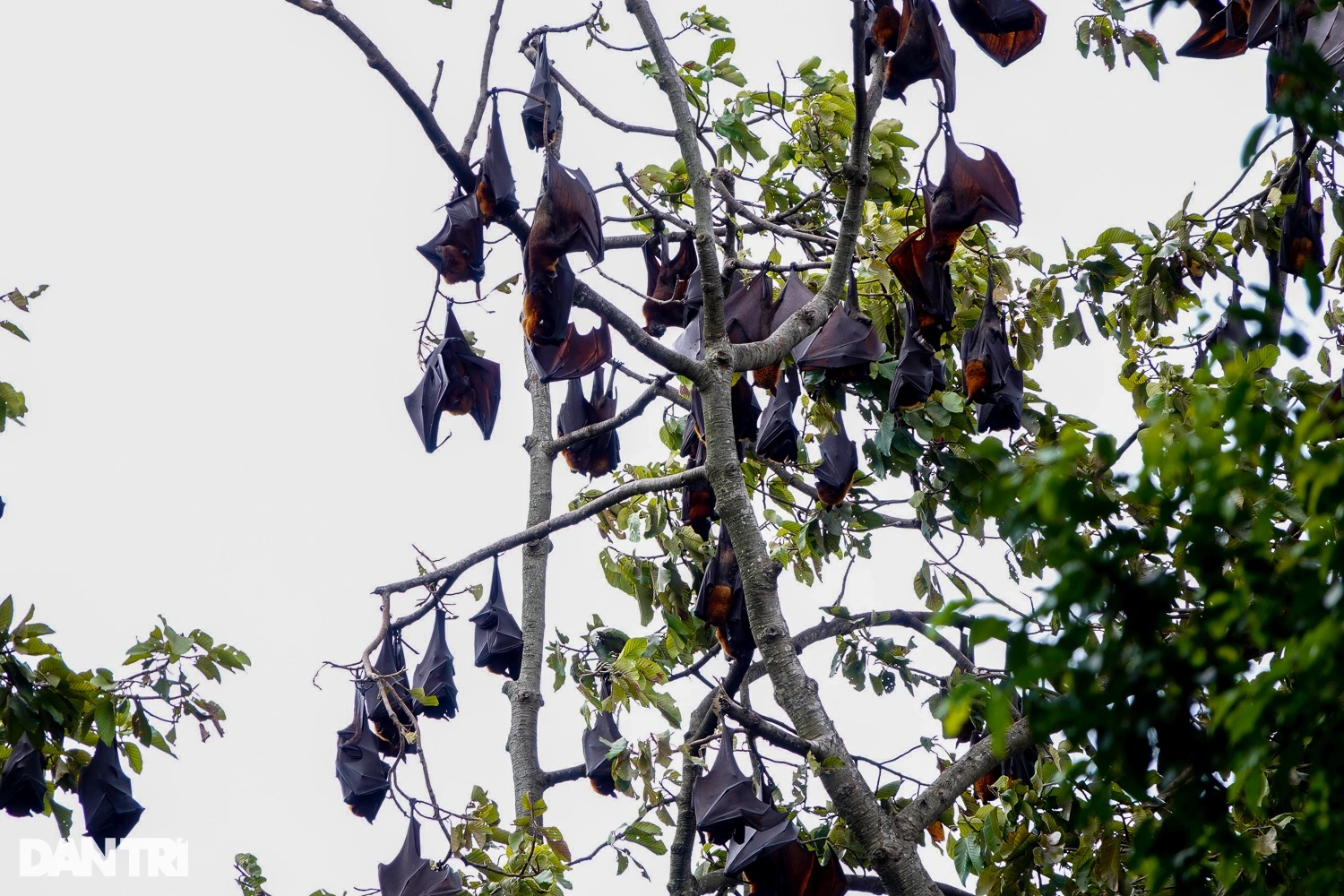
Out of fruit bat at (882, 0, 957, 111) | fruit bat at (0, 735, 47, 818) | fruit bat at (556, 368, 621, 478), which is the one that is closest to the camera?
fruit bat at (0, 735, 47, 818)

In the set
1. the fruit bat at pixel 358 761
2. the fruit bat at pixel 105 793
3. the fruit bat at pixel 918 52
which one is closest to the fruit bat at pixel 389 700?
the fruit bat at pixel 358 761

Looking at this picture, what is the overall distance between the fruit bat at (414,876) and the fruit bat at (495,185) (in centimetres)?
237

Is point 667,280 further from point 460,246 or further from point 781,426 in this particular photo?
point 460,246

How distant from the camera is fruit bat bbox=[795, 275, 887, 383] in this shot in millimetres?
5152

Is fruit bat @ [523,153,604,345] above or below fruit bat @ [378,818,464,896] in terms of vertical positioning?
above

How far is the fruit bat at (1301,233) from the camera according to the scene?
5094mm

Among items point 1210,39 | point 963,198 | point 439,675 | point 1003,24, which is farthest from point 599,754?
point 1210,39

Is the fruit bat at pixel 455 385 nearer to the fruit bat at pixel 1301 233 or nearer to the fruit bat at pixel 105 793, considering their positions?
the fruit bat at pixel 105 793

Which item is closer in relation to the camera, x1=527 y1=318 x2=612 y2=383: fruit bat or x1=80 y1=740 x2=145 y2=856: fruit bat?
x1=80 y1=740 x2=145 y2=856: fruit bat

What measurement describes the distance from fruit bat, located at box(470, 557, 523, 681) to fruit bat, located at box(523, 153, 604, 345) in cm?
259

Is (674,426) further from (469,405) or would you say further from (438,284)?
(438,284)

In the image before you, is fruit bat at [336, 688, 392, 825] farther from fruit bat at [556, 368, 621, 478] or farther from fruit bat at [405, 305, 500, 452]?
fruit bat at [556, 368, 621, 478]

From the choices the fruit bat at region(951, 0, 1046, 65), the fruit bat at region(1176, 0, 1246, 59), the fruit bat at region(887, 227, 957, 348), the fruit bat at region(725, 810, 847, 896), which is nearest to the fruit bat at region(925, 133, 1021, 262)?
the fruit bat at region(887, 227, 957, 348)

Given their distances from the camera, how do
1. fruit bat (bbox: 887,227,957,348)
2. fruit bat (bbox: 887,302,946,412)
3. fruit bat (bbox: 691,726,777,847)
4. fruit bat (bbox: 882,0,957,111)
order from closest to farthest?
fruit bat (bbox: 882,0,957,111) → fruit bat (bbox: 691,726,777,847) → fruit bat (bbox: 887,227,957,348) → fruit bat (bbox: 887,302,946,412)
